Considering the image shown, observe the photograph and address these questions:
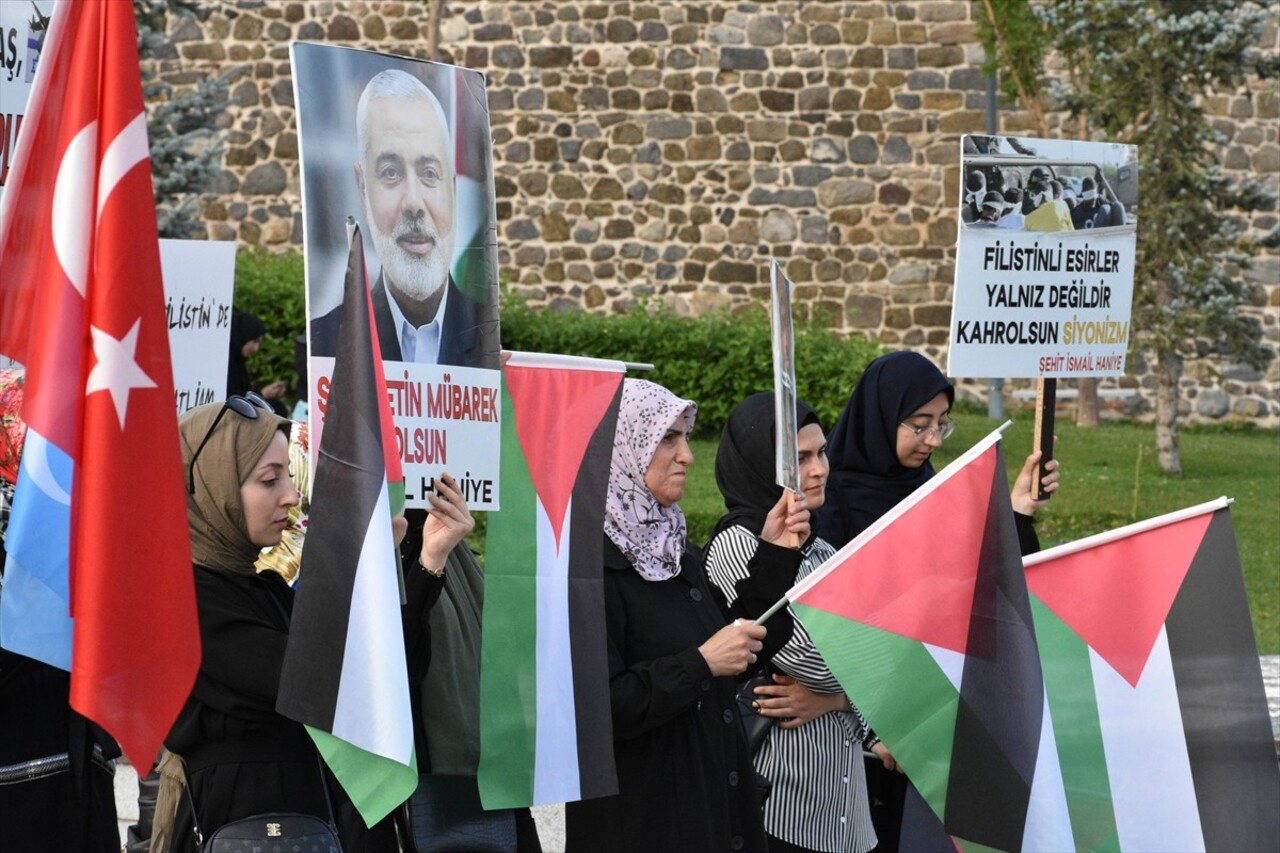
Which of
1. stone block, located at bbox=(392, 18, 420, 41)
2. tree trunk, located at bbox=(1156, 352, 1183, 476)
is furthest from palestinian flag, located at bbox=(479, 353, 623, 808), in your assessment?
stone block, located at bbox=(392, 18, 420, 41)

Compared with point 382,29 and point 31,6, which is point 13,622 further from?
point 382,29

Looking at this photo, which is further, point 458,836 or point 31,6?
point 31,6

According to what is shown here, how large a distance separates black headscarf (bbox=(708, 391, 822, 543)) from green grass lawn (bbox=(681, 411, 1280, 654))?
4.98 metres

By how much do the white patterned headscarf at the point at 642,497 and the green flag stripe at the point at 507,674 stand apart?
270mm

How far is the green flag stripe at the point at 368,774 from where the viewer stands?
345 cm

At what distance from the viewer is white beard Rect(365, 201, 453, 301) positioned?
3.81 m

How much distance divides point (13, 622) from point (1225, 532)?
2.92 meters

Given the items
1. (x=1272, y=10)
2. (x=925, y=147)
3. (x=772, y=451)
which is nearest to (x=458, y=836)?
(x=772, y=451)

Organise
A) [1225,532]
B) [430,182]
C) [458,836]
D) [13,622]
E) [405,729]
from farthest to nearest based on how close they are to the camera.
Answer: [1225,532] < [458,836] < [430,182] < [405,729] < [13,622]

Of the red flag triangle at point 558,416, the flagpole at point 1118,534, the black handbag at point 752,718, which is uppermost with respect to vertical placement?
the red flag triangle at point 558,416

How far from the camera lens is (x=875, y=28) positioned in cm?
1767

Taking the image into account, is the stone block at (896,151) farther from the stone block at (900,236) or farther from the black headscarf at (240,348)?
the black headscarf at (240,348)

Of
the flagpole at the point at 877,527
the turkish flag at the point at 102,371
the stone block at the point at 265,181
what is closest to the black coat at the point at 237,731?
the turkish flag at the point at 102,371

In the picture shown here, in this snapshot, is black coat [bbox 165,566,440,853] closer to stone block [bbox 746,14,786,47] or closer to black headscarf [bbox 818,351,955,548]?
black headscarf [bbox 818,351,955,548]
